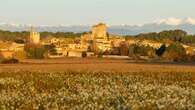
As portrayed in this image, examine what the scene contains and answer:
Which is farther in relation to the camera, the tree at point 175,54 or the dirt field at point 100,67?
the tree at point 175,54

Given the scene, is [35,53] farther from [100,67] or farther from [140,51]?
[100,67]

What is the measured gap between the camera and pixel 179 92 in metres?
25.4

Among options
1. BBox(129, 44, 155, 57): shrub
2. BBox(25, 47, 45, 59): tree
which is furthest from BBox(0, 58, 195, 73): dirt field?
BBox(129, 44, 155, 57): shrub

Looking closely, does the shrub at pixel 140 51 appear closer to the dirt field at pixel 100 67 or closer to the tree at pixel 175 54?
the tree at pixel 175 54

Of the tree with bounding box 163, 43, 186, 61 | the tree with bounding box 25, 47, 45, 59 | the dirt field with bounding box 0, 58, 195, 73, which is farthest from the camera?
the tree with bounding box 25, 47, 45, 59

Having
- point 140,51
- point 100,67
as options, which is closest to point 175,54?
point 140,51

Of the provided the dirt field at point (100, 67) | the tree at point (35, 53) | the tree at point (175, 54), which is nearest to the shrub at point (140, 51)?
the tree at point (175, 54)

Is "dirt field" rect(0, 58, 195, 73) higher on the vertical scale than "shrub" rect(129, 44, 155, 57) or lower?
higher

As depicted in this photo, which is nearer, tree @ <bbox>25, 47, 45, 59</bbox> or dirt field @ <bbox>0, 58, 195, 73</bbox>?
dirt field @ <bbox>0, 58, 195, 73</bbox>

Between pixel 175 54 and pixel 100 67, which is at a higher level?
pixel 100 67

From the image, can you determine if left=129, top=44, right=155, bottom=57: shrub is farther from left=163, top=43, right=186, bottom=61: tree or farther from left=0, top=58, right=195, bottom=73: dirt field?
left=0, top=58, right=195, bottom=73: dirt field

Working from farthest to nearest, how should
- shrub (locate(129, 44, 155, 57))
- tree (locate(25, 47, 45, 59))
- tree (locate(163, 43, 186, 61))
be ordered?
shrub (locate(129, 44, 155, 57)), tree (locate(25, 47, 45, 59)), tree (locate(163, 43, 186, 61))

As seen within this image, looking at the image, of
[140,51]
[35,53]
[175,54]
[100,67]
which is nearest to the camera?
[100,67]

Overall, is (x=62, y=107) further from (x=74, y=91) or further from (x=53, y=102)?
(x=74, y=91)
